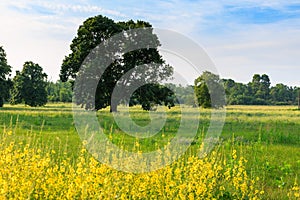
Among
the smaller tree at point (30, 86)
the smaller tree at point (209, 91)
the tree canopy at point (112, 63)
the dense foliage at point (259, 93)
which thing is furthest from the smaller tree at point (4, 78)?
the dense foliage at point (259, 93)

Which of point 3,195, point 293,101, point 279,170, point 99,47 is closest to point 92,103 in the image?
point 99,47

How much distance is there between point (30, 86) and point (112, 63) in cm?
3232

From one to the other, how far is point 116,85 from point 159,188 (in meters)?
24.2

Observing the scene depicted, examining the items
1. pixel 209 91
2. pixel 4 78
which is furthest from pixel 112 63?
pixel 209 91

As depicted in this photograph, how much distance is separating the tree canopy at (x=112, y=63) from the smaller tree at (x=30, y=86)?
1092 inches

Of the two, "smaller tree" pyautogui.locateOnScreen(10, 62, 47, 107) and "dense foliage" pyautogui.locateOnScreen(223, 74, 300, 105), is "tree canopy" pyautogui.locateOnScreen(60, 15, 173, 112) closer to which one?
"smaller tree" pyautogui.locateOnScreen(10, 62, 47, 107)

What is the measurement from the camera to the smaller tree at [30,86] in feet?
191

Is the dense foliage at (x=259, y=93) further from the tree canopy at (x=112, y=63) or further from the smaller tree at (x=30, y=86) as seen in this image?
the tree canopy at (x=112, y=63)

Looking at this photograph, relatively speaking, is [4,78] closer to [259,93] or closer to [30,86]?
[30,86]

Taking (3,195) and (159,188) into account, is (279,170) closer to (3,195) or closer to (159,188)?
(159,188)

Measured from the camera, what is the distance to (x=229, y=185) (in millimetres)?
8359

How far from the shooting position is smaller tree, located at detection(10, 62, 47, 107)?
58.2 meters

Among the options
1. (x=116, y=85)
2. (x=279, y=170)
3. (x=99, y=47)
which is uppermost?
(x=99, y=47)

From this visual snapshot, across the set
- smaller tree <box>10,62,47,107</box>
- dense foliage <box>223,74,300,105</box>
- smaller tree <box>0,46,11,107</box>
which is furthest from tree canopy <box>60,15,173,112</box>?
dense foliage <box>223,74,300,105</box>
